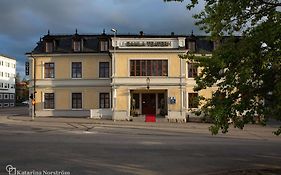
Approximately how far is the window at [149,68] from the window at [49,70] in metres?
10.1

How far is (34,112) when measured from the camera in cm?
4700

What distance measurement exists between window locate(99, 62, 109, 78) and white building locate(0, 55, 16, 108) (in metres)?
65.1

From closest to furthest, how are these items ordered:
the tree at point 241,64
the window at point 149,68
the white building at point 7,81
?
the tree at point 241,64 → the window at point 149,68 → the white building at point 7,81

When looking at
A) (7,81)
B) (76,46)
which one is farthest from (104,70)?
(7,81)

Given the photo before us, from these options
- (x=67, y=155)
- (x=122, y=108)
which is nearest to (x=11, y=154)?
(x=67, y=155)

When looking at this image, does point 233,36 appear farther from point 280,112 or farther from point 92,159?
point 92,159

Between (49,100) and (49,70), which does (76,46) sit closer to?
(49,70)

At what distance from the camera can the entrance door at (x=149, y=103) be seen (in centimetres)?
4700

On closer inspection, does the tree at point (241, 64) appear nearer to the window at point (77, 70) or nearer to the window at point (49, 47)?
the window at point (77, 70)

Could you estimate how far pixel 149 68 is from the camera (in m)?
43.7

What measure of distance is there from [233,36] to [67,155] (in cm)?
762

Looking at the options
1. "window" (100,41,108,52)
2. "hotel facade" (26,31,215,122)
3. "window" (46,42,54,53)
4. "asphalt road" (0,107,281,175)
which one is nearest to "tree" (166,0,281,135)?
"asphalt road" (0,107,281,175)

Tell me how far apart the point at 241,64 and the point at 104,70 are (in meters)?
38.8

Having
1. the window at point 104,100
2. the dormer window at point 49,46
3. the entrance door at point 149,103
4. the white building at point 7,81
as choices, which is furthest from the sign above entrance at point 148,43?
the white building at point 7,81
